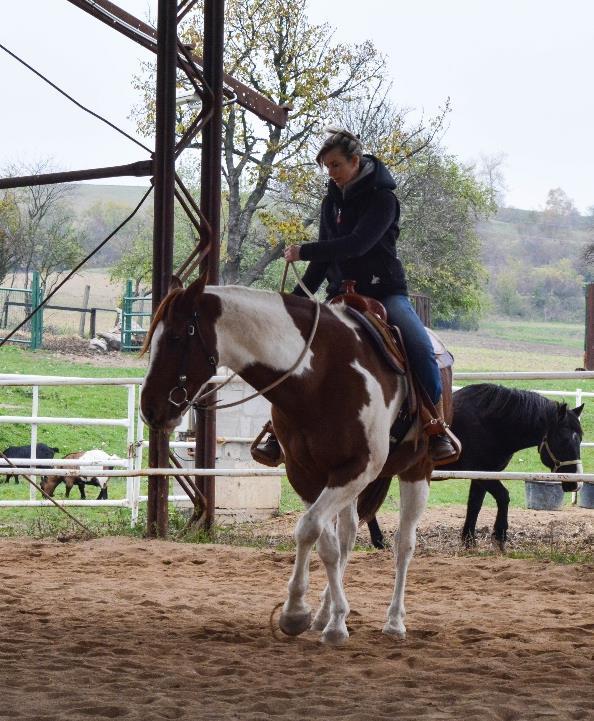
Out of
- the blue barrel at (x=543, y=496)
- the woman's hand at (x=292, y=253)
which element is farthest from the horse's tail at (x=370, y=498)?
the blue barrel at (x=543, y=496)

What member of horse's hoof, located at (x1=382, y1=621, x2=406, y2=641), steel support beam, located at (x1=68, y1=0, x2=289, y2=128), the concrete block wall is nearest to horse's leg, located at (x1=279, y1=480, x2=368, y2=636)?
horse's hoof, located at (x1=382, y1=621, x2=406, y2=641)

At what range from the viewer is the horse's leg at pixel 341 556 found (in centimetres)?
479

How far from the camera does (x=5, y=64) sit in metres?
37.4

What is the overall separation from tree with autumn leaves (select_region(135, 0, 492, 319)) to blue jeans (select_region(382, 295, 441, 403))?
16205mm

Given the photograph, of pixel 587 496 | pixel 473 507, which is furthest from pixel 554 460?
pixel 587 496

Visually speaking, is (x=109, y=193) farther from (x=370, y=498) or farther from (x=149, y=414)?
(x=149, y=414)

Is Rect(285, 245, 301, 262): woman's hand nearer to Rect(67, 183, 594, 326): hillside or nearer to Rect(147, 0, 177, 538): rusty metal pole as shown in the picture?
Rect(147, 0, 177, 538): rusty metal pole

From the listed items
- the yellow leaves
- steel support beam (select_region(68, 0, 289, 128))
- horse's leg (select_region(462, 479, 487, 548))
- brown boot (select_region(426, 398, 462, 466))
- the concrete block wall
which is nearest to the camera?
brown boot (select_region(426, 398, 462, 466))

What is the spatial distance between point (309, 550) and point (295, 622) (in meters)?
0.39

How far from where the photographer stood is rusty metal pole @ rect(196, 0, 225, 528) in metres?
8.45

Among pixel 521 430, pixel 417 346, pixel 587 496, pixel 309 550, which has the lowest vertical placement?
pixel 587 496

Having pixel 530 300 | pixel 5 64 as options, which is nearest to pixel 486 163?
pixel 530 300

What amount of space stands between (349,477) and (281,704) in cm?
117

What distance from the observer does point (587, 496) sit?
40.5 ft
